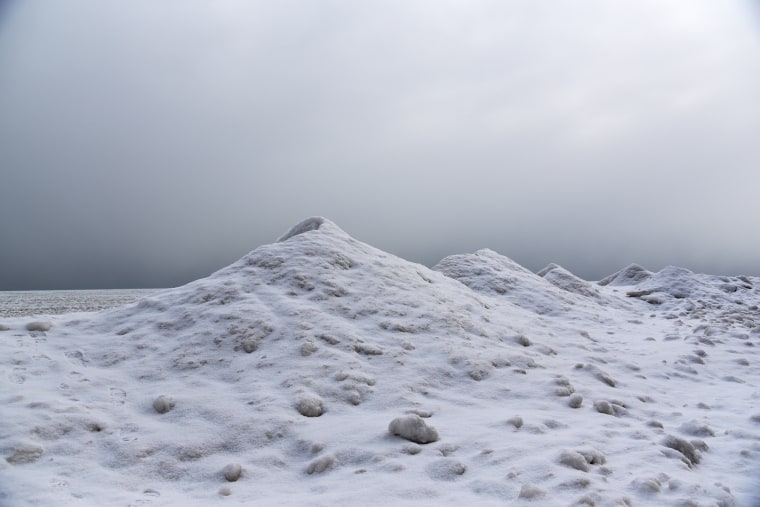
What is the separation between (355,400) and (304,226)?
21.8 ft

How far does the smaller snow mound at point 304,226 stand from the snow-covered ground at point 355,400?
722mm

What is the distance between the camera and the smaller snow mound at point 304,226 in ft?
37.8

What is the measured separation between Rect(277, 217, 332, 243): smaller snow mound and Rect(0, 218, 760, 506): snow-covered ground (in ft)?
2.37

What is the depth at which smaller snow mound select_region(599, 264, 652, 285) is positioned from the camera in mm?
21547

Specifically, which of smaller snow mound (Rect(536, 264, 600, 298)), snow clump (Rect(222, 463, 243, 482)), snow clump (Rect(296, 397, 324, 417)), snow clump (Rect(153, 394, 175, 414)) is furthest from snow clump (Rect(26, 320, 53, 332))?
smaller snow mound (Rect(536, 264, 600, 298))

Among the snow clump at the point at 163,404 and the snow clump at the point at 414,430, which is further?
the snow clump at the point at 163,404

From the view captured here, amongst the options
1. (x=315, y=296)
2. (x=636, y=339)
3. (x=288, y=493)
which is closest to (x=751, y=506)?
(x=288, y=493)

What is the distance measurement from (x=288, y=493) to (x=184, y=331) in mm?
4076

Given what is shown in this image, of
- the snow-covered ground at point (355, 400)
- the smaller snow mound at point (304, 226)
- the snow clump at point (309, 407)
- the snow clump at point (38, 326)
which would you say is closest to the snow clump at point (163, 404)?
the snow-covered ground at point (355, 400)

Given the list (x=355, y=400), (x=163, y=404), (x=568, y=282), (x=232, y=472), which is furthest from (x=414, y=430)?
(x=568, y=282)

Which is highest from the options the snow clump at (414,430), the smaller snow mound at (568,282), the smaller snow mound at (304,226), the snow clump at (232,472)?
the smaller snow mound at (304,226)

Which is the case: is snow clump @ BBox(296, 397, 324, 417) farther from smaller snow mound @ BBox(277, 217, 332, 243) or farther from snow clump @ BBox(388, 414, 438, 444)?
smaller snow mound @ BBox(277, 217, 332, 243)

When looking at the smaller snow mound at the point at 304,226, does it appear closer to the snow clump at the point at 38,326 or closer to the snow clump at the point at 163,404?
the snow clump at the point at 38,326

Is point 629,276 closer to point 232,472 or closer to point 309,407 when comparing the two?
point 309,407
